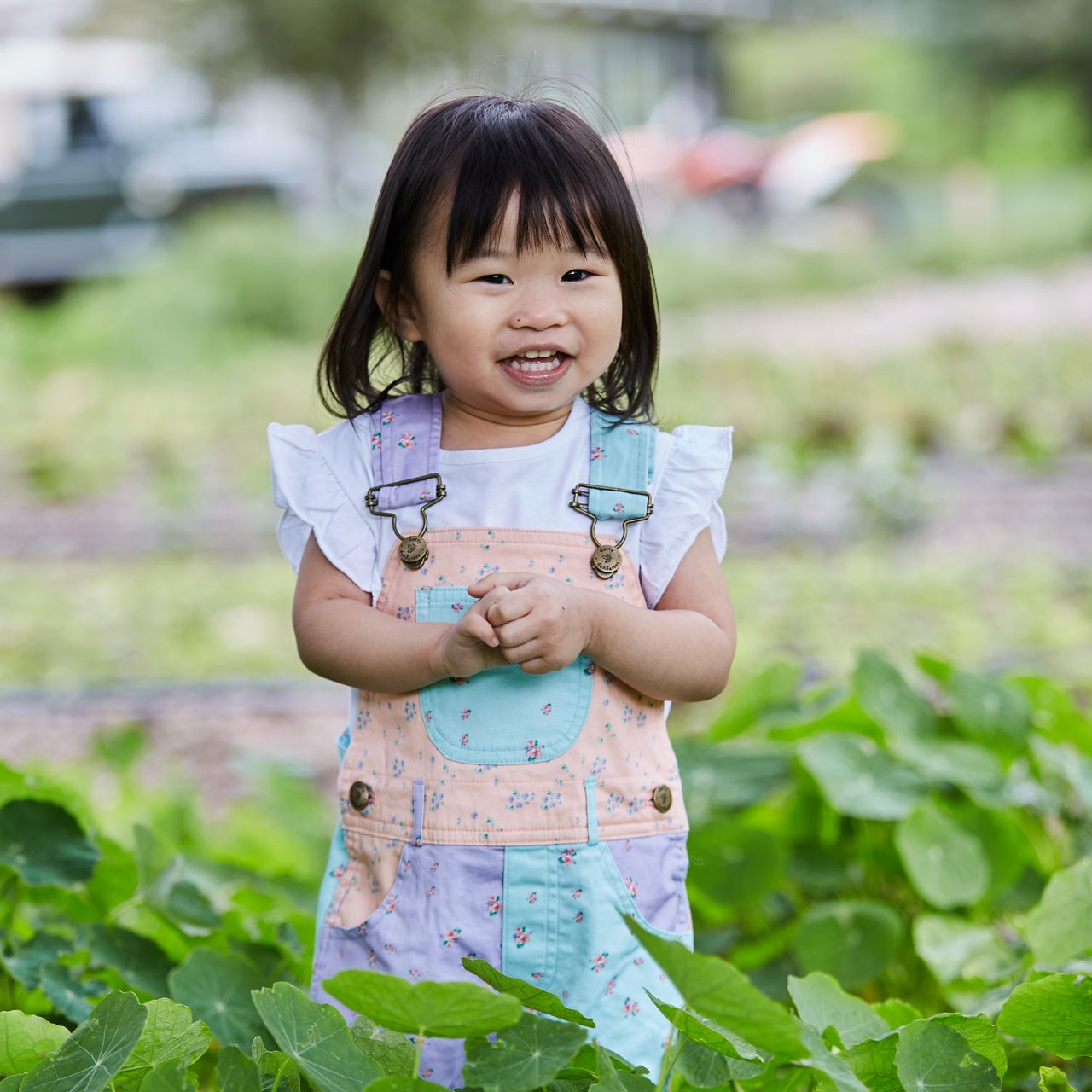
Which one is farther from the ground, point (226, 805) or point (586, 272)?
point (586, 272)

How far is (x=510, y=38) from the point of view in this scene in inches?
600

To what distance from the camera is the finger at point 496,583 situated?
1.16m

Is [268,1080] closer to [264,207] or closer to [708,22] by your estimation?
[264,207]

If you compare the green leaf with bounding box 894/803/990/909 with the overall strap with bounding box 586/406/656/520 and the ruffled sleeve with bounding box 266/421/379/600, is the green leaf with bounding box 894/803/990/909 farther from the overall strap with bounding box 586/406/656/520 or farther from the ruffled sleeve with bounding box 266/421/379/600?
the ruffled sleeve with bounding box 266/421/379/600

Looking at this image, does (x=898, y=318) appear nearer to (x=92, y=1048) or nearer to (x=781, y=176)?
(x=92, y=1048)

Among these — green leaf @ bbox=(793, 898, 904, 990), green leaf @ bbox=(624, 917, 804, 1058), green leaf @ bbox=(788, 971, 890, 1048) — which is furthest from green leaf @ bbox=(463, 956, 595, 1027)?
green leaf @ bbox=(793, 898, 904, 990)

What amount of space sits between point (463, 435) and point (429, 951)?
459 millimetres

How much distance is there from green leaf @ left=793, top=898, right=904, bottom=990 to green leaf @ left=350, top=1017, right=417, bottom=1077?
2.29 ft

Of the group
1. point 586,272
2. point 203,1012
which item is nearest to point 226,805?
point 203,1012

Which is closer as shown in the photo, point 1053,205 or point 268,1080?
point 268,1080

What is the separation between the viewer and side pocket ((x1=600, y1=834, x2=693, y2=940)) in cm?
126

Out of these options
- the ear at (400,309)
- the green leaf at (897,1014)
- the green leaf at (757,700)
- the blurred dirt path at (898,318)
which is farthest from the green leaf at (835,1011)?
the blurred dirt path at (898,318)

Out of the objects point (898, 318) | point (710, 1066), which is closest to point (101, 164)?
point (898, 318)

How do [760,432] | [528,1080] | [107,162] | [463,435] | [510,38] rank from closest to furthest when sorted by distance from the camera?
[528,1080]
[463,435]
[760,432]
[107,162]
[510,38]
